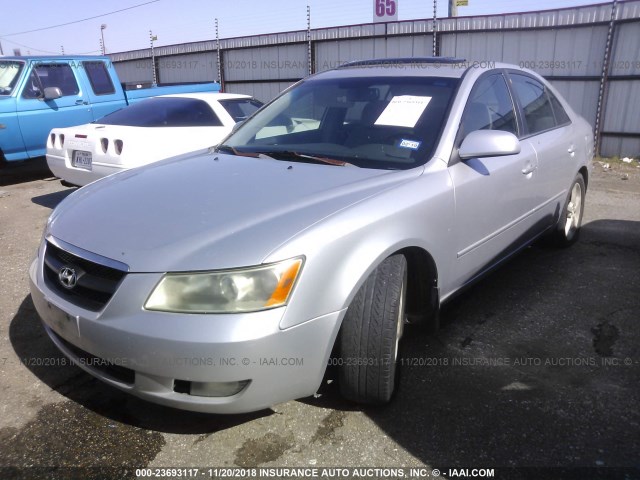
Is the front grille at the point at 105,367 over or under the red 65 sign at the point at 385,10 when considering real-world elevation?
under

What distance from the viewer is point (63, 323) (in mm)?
2262

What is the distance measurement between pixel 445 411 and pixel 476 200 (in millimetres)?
1163

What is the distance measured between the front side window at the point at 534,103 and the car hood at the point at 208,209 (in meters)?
1.65

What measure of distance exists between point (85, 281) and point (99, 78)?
25.0 feet

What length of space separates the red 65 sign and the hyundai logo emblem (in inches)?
549

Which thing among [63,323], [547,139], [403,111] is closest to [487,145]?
[403,111]

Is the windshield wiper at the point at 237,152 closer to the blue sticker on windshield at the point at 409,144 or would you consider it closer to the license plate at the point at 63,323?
the blue sticker on windshield at the point at 409,144

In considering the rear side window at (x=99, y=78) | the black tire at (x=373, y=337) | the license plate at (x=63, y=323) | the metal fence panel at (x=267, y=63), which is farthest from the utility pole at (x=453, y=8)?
the license plate at (x=63, y=323)

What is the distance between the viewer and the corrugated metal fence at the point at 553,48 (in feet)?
29.6

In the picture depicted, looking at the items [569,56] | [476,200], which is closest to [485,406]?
[476,200]

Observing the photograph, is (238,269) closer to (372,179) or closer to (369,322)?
(369,322)

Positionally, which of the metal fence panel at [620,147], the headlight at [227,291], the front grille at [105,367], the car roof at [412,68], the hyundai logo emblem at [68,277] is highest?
the car roof at [412,68]

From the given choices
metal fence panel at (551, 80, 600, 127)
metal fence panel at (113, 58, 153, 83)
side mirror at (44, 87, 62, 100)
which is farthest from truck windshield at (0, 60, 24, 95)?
metal fence panel at (113, 58, 153, 83)

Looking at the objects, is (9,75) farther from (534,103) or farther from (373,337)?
(373,337)
